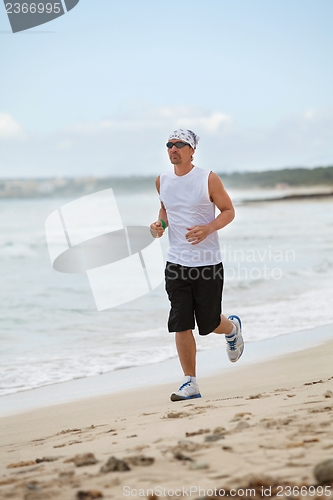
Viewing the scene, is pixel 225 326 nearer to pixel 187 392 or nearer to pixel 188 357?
pixel 188 357

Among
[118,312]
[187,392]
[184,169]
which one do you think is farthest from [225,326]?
[118,312]

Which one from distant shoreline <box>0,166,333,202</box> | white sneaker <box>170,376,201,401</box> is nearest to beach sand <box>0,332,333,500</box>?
white sneaker <box>170,376,201,401</box>

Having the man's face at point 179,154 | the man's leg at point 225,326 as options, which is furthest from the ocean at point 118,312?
the man's face at point 179,154

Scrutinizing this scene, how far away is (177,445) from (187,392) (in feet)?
4.90

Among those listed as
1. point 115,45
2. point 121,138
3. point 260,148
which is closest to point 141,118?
point 121,138

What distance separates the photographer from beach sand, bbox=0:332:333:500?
2.22m

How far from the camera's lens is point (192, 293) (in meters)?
4.22

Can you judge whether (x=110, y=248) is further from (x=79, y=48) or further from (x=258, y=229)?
(x=79, y=48)

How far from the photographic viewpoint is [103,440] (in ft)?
9.83

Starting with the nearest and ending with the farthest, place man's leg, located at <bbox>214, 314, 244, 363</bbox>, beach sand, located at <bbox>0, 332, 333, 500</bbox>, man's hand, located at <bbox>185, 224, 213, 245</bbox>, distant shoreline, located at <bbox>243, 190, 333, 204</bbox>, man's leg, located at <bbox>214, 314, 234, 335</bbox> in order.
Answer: beach sand, located at <bbox>0, 332, 333, 500</bbox> < man's hand, located at <bbox>185, 224, 213, 245</bbox> < man's leg, located at <bbox>214, 314, 234, 335</bbox> < man's leg, located at <bbox>214, 314, 244, 363</bbox> < distant shoreline, located at <bbox>243, 190, 333, 204</bbox>

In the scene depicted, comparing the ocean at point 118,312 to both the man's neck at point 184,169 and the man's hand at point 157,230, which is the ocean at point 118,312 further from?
the man's neck at point 184,169

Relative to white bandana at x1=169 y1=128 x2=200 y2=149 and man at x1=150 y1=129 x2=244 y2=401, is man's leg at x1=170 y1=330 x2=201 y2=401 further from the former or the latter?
white bandana at x1=169 y1=128 x2=200 y2=149

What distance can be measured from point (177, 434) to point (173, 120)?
50.6m

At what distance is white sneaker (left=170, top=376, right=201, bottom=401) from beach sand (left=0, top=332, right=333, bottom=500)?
0.08m
